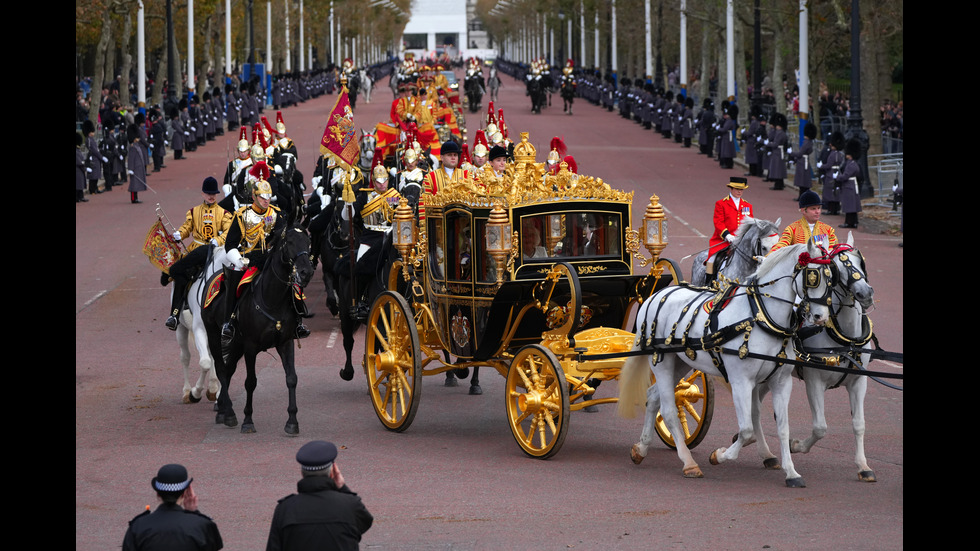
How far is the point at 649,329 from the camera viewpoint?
33.6 feet

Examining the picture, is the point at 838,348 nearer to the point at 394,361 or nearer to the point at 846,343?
the point at 846,343

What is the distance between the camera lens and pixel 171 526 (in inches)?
241

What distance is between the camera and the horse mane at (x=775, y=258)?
947 centimetres

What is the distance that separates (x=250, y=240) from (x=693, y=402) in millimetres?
4455

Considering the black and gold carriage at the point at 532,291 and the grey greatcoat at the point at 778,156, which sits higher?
the grey greatcoat at the point at 778,156

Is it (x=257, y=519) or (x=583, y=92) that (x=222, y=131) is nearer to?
(x=583, y=92)

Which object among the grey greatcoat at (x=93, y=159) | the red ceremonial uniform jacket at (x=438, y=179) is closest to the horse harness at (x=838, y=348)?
the red ceremonial uniform jacket at (x=438, y=179)

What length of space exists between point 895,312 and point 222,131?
1398 inches

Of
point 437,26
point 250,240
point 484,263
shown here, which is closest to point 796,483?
point 484,263

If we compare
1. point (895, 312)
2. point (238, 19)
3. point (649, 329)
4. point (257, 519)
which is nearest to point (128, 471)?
point (257, 519)

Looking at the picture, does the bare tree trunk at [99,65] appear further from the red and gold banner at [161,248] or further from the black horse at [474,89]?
the red and gold banner at [161,248]

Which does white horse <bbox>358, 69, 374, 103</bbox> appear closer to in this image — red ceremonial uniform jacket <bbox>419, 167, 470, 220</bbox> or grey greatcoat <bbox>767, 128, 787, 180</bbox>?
grey greatcoat <bbox>767, 128, 787, 180</bbox>

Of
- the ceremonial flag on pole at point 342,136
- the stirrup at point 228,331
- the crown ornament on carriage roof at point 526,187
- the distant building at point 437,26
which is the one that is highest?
the distant building at point 437,26

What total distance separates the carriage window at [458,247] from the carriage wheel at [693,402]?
6.60 ft
